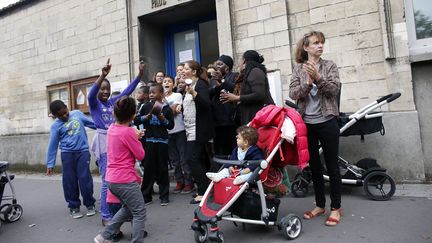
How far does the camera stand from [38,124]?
9672 mm

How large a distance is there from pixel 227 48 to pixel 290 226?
4119 millimetres

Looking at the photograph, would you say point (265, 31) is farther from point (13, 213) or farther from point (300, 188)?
point (13, 213)

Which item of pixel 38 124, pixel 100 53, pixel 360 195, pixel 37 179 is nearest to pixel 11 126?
pixel 38 124

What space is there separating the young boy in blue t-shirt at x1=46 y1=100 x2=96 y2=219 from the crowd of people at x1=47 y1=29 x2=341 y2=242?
1 cm

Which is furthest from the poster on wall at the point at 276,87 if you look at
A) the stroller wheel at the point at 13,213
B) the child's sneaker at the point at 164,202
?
the stroller wheel at the point at 13,213

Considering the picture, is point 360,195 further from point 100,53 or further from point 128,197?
point 100,53

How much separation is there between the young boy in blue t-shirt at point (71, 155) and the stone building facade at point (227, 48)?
3.25 metres

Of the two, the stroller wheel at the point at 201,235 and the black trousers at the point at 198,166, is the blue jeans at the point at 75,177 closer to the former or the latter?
the black trousers at the point at 198,166

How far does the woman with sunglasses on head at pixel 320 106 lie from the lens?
3441 millimetres

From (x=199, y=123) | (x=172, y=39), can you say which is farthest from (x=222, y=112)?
(x=172, y=39)

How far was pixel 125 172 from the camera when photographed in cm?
318

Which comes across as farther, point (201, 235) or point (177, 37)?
point (177, 37)

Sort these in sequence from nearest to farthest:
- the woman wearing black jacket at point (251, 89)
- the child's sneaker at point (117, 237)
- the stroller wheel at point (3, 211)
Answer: the child's sneaker at point (117, 237), the woman wearing black jacket at point (251, 89), the stroller wheel at point (3, 211)

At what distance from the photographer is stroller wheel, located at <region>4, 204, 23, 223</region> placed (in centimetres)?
452
